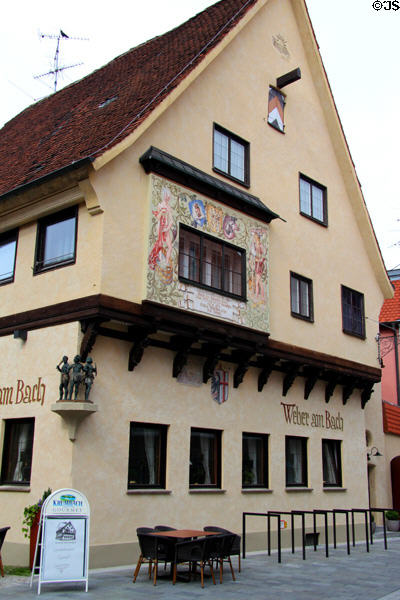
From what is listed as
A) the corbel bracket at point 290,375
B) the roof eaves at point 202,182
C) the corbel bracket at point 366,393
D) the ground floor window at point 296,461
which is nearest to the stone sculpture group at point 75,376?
the roof eaves at point 202,182

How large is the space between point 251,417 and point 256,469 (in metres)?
1.35

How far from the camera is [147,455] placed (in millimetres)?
13727

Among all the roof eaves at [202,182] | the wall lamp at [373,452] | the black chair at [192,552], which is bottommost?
the black chair at [192,552]

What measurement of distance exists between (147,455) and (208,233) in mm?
5151

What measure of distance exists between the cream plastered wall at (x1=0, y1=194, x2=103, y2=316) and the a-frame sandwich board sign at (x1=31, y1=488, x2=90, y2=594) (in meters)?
4.00

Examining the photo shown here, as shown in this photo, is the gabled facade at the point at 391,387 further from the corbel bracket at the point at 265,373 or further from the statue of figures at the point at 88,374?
the statue of figures at the point at 88,374

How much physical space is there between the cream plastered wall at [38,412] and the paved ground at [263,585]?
69.5 inches

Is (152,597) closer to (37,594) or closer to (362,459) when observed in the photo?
(37,594)

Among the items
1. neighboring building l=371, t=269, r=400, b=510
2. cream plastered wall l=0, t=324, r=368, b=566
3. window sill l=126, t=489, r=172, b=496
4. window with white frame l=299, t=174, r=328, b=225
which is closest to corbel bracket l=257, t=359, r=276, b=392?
cream plastered wall l=0, t=324, r=368, b=566

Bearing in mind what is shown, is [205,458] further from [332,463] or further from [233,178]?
[233,178]

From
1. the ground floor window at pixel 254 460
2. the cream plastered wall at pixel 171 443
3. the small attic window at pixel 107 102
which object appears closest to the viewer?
the cream plastered wall at pixel 171 443

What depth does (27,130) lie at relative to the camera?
66.3ft

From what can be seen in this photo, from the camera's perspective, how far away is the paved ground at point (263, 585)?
9852mm

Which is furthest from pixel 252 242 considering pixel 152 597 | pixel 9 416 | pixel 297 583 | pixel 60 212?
pixel 152 597
